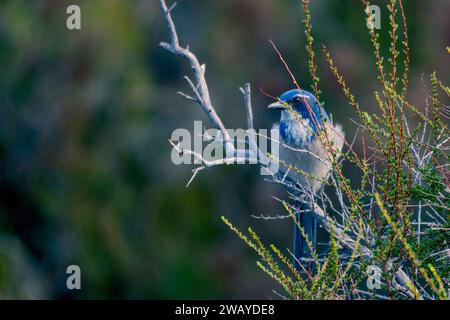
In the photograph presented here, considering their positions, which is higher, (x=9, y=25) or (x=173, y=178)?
(x=9, y=25)

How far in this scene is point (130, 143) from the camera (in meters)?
11.9

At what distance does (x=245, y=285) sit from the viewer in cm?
1208

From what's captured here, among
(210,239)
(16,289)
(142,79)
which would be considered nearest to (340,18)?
(142,79)

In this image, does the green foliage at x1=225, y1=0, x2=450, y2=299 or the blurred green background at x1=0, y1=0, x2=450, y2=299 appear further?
the blurred green background at x1=0, y1=0, x2=450, y2=299

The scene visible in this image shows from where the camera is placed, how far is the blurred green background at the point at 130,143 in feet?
36.0

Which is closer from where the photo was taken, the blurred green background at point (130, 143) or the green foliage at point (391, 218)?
the green foliage at point (391, 218)

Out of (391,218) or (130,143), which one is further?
(130,143)

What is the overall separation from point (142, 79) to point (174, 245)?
2.82 meters

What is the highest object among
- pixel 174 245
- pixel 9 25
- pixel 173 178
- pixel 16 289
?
pixel 9 25

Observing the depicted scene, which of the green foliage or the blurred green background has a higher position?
the blurred green background

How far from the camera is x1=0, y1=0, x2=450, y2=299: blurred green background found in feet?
36.0

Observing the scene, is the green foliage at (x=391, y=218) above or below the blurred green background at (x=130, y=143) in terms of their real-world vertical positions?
below

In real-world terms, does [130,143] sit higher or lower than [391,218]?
higher

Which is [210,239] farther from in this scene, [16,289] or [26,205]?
[16,289]
